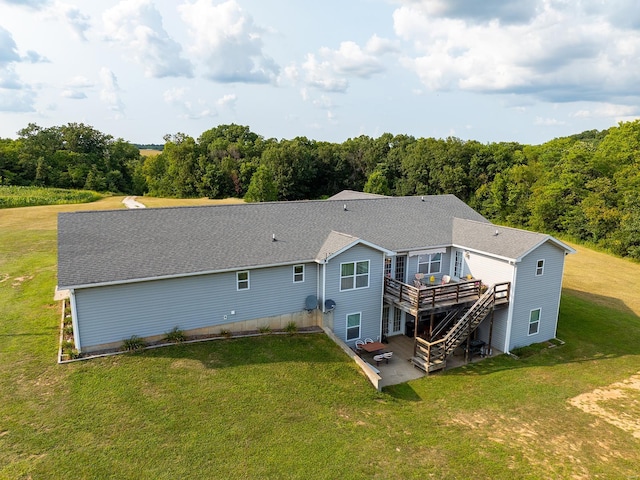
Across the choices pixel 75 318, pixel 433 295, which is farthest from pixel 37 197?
pixel 433 295

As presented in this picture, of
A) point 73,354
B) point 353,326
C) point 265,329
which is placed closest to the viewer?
point 73,354

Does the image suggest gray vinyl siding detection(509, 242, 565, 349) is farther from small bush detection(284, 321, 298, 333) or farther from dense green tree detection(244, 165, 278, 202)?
dense green tree detection(244, 165, 278, 202)

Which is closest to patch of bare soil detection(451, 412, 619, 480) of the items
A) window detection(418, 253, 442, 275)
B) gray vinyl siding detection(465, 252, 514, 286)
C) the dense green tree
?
gray vinyl siding detection(465, 252, 514, 286)

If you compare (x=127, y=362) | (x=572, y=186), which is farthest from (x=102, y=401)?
(x=572, y=186)

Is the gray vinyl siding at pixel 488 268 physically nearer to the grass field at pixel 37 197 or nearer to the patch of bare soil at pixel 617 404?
the patch of bare soil at pixel 617 404

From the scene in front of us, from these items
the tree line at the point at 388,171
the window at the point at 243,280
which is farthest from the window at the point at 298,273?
the tree line at the point at 388,171

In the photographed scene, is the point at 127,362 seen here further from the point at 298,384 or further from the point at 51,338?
the point at 298,384

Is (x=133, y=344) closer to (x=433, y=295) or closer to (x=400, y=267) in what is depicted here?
(x=433, y=295)
